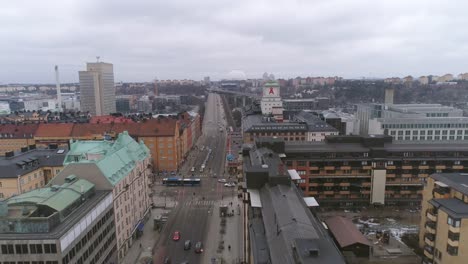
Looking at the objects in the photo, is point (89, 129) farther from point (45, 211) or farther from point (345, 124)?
point (345, 124)

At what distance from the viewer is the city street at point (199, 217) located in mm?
54188

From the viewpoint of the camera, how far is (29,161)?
62594mm

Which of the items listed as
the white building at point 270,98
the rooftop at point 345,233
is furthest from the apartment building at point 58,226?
the white building at point 270,98

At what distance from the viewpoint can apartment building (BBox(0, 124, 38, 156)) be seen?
10544 centimetres

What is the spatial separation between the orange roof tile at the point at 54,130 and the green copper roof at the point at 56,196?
64.6 metres

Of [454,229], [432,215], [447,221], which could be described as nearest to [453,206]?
[447,221]

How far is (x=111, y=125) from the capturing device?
10562cm

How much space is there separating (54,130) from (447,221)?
Result: 102m

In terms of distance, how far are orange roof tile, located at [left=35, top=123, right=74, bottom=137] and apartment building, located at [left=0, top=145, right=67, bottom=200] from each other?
3170cm

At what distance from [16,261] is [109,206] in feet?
45.2

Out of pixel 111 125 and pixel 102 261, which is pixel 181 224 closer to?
pixel 102 261

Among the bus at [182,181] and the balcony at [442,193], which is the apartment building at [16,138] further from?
the balcony at [442,193]

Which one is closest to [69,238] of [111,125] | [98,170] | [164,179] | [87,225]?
[87,225]

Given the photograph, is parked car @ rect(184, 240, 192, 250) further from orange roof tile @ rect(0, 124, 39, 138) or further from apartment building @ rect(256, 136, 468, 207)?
orange roof tile @ rect(0, 124, 39, 138)
